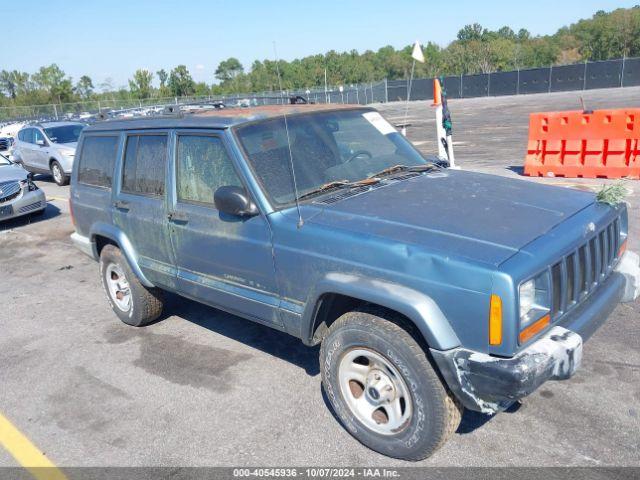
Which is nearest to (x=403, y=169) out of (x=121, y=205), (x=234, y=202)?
(x=234, y=202)

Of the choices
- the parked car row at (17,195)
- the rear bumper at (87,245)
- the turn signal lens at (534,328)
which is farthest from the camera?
the parked car row at (17,195)

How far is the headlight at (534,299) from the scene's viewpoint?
2.73m

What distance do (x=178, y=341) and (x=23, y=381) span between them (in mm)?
1272

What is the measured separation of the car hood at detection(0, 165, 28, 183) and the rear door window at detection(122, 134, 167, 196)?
23.2ft

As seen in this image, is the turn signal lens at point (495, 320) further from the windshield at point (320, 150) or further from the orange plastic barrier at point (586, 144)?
the orange plastic barrier at point (586, 144)

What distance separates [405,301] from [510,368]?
1.92 ft

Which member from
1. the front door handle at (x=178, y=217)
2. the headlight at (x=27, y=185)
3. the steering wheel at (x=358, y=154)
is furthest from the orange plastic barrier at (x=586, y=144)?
the headlight at (x=27, y=185)

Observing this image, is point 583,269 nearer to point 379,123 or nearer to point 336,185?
point 336,185

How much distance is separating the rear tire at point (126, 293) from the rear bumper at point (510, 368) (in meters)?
3.26

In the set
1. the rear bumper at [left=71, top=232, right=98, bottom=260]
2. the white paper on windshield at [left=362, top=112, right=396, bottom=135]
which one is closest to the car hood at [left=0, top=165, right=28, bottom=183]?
the rear bumper at [left=71, top=232, right=98, bottom=260]

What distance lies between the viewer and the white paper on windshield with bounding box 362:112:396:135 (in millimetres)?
4658

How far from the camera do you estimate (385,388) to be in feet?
10.5

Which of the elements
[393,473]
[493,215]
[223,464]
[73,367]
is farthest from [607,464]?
[73,367]

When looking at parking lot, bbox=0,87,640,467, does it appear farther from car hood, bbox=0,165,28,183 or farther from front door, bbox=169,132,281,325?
car hood, bbox=0,165,28,183
